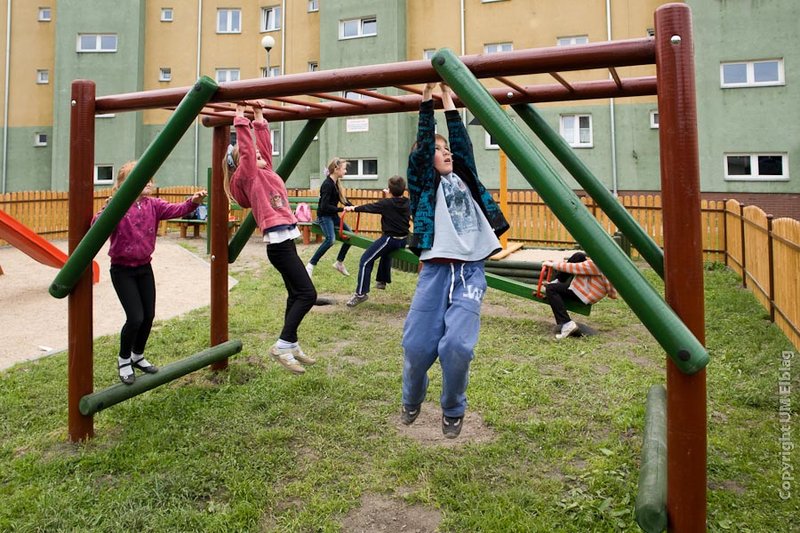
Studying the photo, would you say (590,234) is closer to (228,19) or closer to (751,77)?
(751,77)

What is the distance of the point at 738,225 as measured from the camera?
30.5 ft

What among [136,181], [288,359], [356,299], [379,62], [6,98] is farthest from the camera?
[6,98]

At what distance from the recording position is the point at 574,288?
608 centimetres

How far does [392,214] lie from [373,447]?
4.49 metres

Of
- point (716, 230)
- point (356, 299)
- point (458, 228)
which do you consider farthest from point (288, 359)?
point (716, 230)

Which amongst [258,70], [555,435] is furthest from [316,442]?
[258,70]

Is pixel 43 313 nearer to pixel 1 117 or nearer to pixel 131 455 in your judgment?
pixel 131 455

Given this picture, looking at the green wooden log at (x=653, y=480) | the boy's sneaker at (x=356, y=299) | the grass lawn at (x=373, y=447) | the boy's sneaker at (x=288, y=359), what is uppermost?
the boy's sneaker at (x=356, y=299)

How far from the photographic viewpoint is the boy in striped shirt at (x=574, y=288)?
597 centimetres

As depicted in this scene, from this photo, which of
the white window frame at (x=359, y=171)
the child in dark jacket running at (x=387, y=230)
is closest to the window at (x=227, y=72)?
the white window frame at (x=359, y=171)

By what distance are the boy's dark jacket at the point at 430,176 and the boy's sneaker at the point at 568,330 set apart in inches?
128

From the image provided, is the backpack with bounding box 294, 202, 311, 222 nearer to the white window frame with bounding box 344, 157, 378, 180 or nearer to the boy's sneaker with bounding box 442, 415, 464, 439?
the white window frame with bounding box 344, 157, 378, 180

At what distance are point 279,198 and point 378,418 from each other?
1.64 meters

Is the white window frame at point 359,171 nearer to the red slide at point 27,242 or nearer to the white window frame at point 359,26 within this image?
→ the white window frame at point 359,26
